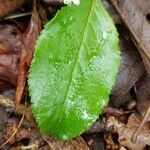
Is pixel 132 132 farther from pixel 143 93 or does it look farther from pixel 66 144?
pixel 66 144

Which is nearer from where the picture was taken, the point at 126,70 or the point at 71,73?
the point at 71,73

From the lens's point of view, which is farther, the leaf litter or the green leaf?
the leaf litter

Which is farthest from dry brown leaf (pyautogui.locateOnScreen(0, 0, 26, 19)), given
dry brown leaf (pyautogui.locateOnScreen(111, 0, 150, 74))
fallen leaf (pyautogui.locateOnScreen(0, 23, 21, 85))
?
dry brown leaf (pyautogui.locateOnScreen(111, 0, 150, 74))

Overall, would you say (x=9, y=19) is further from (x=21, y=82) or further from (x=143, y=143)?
(x=143, y=143)

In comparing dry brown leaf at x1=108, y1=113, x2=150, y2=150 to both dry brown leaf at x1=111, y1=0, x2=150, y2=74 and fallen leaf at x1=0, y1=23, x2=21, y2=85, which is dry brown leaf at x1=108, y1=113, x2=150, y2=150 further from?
fallen leaf at x1=0, y1=23, x2=21, y2=85

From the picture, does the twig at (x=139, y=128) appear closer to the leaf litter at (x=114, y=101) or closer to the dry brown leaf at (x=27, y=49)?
the leaf litter at (x=114, y=101)

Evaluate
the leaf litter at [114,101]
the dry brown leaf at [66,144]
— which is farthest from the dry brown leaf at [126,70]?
the dry brown leaf at [66,144]

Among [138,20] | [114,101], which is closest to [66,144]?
[114,101]
